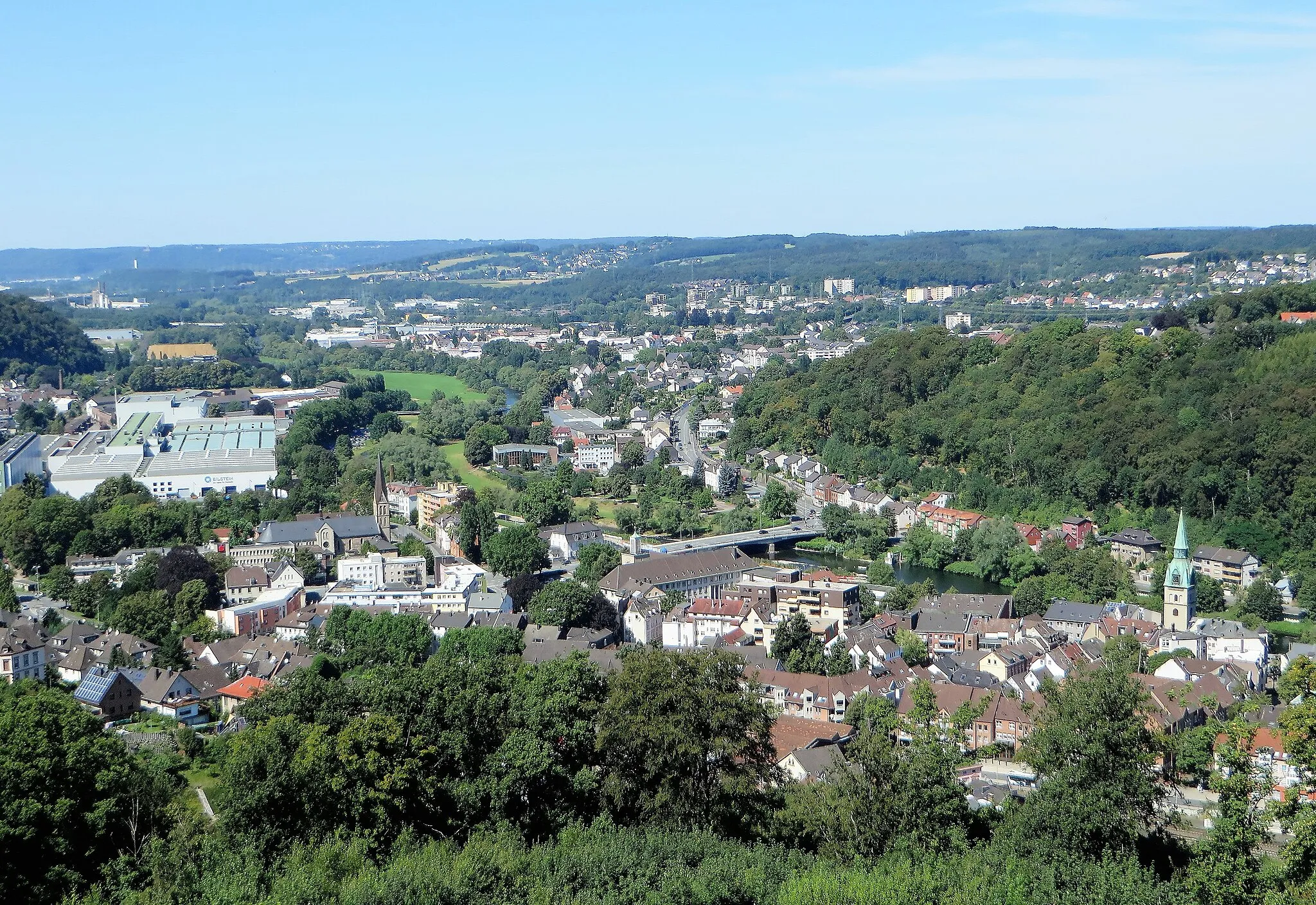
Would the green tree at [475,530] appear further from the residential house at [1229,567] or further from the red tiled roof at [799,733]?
the residential house at [1229,567]

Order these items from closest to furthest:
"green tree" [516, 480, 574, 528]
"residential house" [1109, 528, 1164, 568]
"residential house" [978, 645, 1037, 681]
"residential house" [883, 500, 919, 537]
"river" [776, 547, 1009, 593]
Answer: "residential house" [978, 645, 1037, 681] → "river" [776, 547, 1009, 593] → "residential house" [1109, 528, 1164, 568] → "green tree" [516, 480, 574, 528] → "residential house" [883, 500, 919, 537]

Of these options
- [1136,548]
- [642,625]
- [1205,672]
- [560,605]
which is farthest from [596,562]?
[1205,672]

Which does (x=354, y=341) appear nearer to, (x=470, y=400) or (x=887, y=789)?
(x=470, y=400)

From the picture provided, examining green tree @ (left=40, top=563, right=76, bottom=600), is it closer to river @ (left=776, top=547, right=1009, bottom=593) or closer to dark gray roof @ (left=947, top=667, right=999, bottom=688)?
river @ (left=776, top=547, right=1009, bottom=593)

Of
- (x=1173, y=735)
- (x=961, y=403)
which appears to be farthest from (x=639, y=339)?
(x=1173, y=735)

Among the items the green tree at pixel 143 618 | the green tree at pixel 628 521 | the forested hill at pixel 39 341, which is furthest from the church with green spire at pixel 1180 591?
the forested hill at pixel 39 341

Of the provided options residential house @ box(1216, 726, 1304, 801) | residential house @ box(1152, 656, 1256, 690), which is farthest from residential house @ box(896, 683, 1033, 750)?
residential house @ box(1152, 656, 1256, 690)
